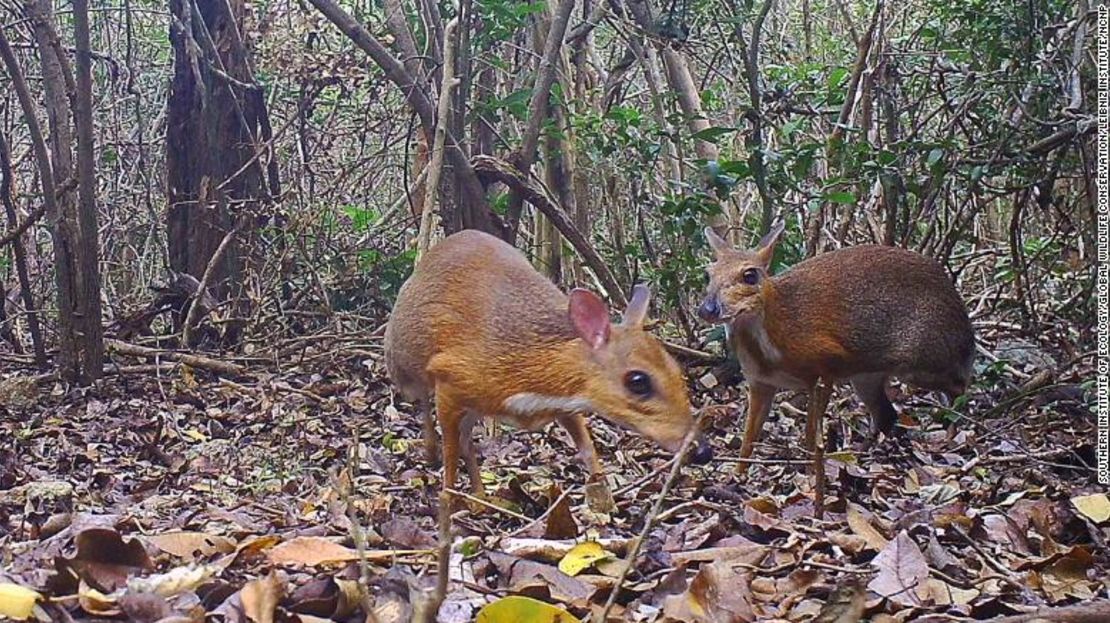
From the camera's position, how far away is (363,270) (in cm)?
939

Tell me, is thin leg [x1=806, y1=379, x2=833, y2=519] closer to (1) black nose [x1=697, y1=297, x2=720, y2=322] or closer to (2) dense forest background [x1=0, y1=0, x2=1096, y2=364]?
(1) black nose [x1=697, y1=297, x2=720, y2=322]

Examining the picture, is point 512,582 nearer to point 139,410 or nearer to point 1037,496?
point 1037,496

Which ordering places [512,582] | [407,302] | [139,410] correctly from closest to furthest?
[512,582], [407,302], [139,410]

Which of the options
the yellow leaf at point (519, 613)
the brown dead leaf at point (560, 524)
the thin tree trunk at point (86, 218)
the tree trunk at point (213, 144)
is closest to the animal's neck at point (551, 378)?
the brown dead leaf at point (560, 524)

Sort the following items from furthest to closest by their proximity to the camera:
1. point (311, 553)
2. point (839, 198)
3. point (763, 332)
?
point (839, 198)
point (763, 332)
point (311, 553)

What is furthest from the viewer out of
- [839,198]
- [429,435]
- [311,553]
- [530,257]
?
[530,257]

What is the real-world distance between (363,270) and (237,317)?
0.90 metres

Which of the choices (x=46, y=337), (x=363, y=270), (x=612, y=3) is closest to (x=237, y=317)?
(x=363, y=270)

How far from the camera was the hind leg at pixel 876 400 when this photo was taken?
6465mm

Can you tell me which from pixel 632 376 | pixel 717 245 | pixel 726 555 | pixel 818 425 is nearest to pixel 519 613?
pixel 726 555

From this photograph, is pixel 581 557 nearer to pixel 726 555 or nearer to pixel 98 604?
pixel 726 555

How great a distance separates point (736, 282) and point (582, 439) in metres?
1.46

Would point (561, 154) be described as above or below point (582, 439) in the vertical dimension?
above

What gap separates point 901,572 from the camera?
11.3ft
